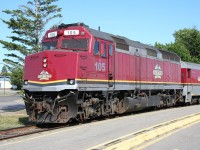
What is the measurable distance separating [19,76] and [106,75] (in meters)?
6.86

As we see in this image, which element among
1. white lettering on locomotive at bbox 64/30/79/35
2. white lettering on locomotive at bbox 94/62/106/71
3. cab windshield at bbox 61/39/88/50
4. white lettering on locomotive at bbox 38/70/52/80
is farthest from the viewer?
white lettering on locomotive at bbox 94/62/106/71

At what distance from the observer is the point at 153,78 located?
2300 centimetres

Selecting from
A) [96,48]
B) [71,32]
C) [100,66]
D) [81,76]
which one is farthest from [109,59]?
[81,76]

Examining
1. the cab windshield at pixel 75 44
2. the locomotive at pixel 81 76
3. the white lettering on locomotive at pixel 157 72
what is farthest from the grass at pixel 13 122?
the white lettering on locomotive at pixel 157 72

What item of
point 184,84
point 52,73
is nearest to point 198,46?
point 184,84

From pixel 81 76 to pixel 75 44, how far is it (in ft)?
5.51

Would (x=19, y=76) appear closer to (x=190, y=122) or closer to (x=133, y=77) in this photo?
(x=133, y=77)

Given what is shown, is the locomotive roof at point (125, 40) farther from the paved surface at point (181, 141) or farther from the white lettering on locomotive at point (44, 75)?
Answer: the paved surface at point (181, 141)

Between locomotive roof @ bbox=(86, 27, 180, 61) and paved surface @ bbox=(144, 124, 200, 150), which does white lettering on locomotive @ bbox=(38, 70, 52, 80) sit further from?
paved surface @ bbox=(144, 124, 200, 150)

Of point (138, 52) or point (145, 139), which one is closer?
point (145, 139)

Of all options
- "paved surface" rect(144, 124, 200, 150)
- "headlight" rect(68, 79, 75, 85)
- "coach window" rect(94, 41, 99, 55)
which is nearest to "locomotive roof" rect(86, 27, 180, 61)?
"coach window" rect(94, 41, 99, 55)

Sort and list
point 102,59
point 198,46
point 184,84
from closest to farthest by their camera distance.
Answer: point 102,59 → point 184,84 → point 198,46

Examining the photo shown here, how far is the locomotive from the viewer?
47.8 feet

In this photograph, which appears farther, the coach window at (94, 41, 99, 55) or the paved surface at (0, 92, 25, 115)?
the paved surface at (0, 92, 25, 115)
